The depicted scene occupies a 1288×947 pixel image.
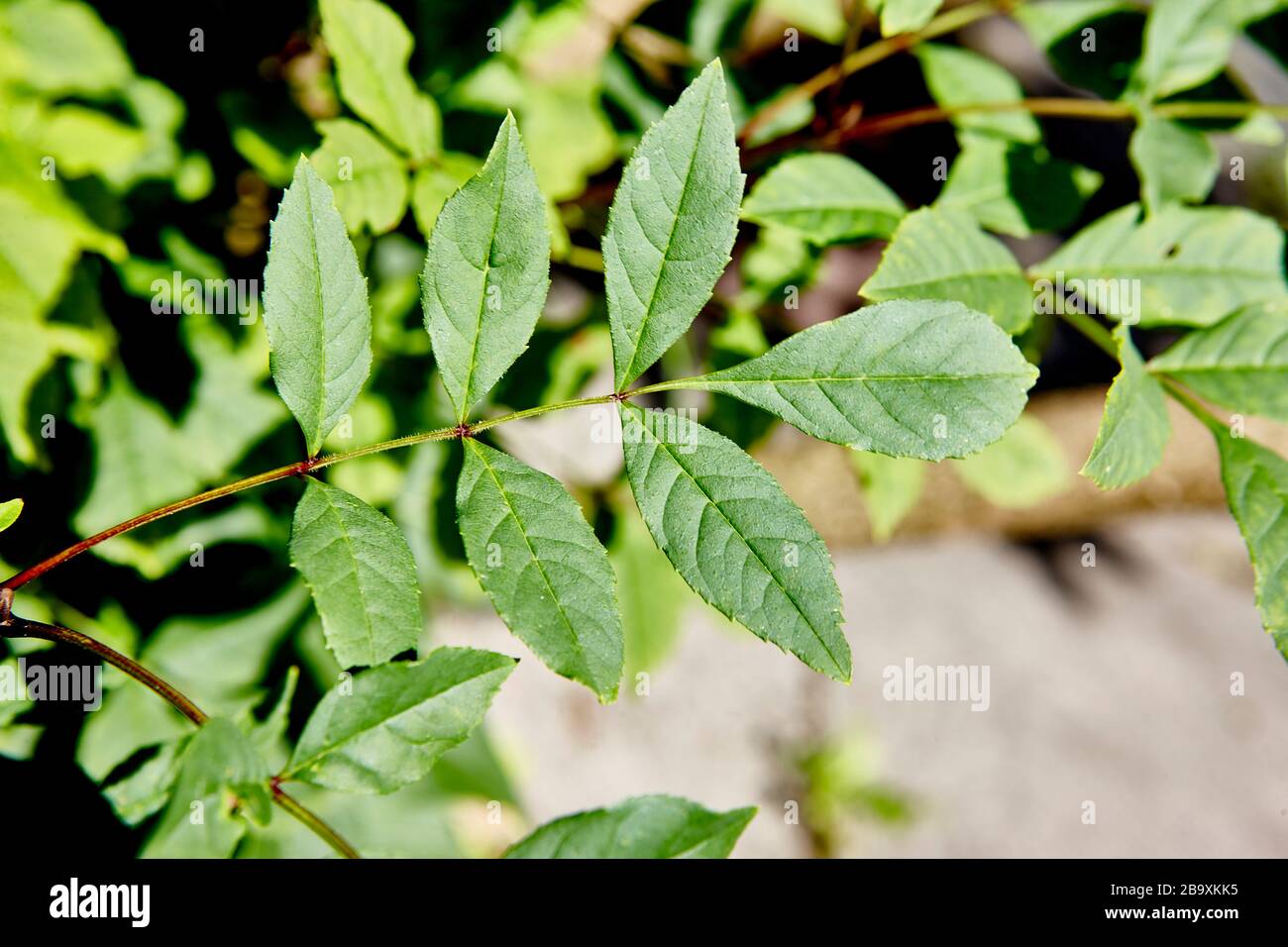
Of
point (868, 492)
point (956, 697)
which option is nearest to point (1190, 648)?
point (956, 697)

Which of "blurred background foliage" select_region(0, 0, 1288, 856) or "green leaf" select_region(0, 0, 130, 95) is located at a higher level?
"green leaf" select_region(0, 0, 130, 95)

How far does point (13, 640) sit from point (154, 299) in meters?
0.59

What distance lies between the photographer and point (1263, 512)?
1050mm

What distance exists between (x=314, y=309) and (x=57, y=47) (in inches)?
34.0

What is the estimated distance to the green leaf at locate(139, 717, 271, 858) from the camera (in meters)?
0.88

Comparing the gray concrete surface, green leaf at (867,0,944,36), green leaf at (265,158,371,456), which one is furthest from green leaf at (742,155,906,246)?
the gray concrete surface

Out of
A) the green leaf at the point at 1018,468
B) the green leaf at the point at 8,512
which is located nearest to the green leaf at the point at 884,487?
the green leaf at the point at 1018,468

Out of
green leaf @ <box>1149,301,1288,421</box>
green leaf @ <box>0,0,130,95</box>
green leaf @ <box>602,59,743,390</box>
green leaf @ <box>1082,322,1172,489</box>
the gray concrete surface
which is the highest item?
green leaf @ <box>0,0,130,95</box>

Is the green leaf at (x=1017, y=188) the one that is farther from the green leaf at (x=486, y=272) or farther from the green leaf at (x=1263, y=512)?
the green leaf at (x=486, y=272)

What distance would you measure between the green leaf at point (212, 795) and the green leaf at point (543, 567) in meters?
0.29

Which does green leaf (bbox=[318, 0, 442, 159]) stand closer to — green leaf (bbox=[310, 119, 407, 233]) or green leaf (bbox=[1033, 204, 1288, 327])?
green leaf (bbox=[310, 119, 407, 233])

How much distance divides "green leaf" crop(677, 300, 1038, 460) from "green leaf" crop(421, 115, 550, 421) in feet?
0.82

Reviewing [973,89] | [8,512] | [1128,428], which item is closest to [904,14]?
[973,89]

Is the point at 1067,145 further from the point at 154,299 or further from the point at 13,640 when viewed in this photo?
the point at 13,640
